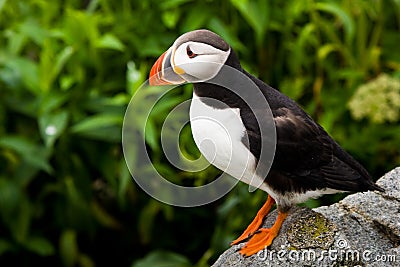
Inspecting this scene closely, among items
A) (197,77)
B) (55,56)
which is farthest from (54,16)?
(197,77)

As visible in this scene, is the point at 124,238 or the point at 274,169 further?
the point at 124,238

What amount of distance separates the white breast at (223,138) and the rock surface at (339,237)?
42cm

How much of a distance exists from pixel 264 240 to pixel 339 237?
0.30 metres

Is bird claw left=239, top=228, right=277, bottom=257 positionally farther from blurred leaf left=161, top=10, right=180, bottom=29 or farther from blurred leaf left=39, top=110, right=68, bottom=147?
blurred leaf left=161, top=10, right=180, bottom=29

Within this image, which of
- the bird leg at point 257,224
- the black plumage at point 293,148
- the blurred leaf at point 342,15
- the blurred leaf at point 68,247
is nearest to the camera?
the black plumage at point 293,148

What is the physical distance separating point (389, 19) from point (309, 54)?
61 cm

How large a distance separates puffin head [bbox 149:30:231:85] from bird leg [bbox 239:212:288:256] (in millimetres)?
691

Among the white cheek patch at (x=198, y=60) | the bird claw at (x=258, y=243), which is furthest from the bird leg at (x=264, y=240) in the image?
the white cheek patch at (x=198, y=60)

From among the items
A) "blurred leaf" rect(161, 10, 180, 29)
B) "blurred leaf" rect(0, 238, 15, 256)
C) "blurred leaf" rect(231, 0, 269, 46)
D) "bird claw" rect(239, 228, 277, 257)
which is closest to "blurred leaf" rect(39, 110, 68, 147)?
"blurred leaf" rect(0, 238, 15, 256)

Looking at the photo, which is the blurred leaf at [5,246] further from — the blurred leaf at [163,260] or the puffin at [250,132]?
the puffin at [250,132]

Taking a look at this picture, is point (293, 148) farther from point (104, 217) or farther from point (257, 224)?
point (104, 217)

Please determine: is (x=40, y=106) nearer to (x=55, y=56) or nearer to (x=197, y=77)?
(x=55, y=56)

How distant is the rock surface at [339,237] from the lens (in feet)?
10.1

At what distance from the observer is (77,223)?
516 cm
